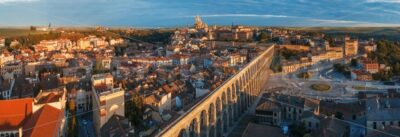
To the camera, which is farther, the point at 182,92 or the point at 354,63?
the point at 354,63

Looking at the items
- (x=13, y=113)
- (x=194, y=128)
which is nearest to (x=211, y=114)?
(x=194, y=128)

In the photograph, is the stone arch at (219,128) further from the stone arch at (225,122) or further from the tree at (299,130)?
the tree at (299,130)

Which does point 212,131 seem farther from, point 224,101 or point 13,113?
point 13,113

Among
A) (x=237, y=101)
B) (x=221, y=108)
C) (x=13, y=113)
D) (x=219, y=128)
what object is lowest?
(x=219, y=128)

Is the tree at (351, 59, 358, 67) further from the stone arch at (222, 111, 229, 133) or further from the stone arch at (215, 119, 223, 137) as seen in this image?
the stone arch at (215, 119, 223, 137)

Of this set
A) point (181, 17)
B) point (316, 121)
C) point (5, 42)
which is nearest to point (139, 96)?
point (316, 121)

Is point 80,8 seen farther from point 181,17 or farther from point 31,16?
point 181,17
